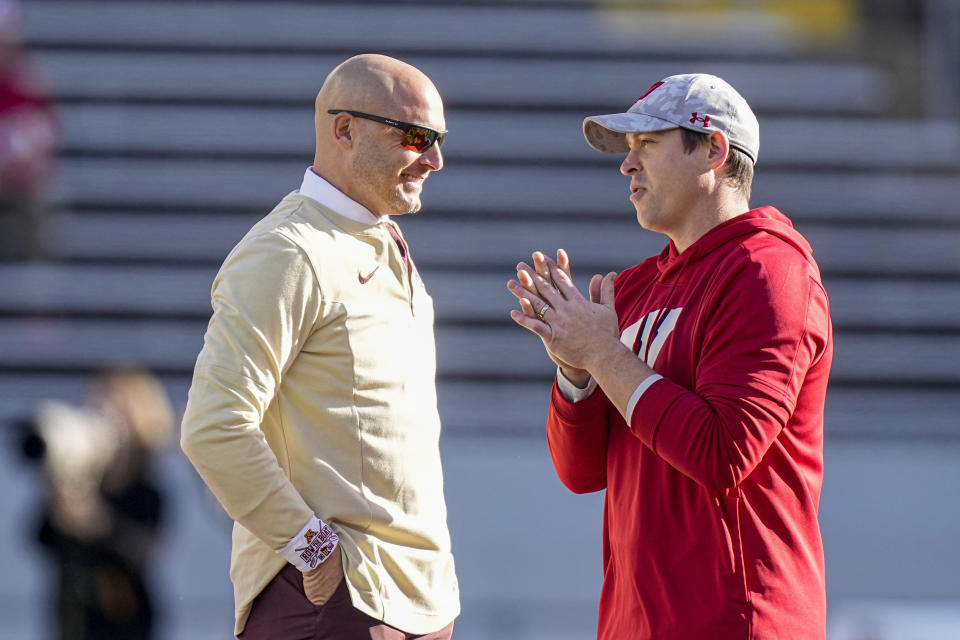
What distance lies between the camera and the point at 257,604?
209cm

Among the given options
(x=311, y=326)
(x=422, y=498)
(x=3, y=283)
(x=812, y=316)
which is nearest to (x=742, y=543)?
(x=812, y=316)

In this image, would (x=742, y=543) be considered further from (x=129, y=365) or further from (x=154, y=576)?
(x=129, y=365)

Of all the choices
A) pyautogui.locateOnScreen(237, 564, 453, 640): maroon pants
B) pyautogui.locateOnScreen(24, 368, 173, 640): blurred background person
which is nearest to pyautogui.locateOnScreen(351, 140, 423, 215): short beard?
pyautogui.locateOnScreen(237, 564, 453, 640): maroon pants

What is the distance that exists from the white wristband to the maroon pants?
0.06 meters

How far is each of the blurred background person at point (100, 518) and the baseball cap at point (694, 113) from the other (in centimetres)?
365

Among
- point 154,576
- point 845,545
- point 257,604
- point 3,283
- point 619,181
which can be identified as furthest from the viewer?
point 619,181

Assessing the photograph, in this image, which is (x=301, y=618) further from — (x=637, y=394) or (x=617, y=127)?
(x=617, y=127)

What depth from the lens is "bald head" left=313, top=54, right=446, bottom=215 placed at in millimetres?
2137

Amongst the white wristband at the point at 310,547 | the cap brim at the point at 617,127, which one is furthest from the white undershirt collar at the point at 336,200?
the white wristband at the point at 310,547

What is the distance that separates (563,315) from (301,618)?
2.19 feet

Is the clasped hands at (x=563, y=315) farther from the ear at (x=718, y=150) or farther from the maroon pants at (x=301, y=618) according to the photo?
the maroon pants at (x=301, y=618)

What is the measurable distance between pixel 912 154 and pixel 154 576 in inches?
211

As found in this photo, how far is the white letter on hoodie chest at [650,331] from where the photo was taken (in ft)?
6.77

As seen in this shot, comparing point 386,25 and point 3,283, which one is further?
point 386,25
